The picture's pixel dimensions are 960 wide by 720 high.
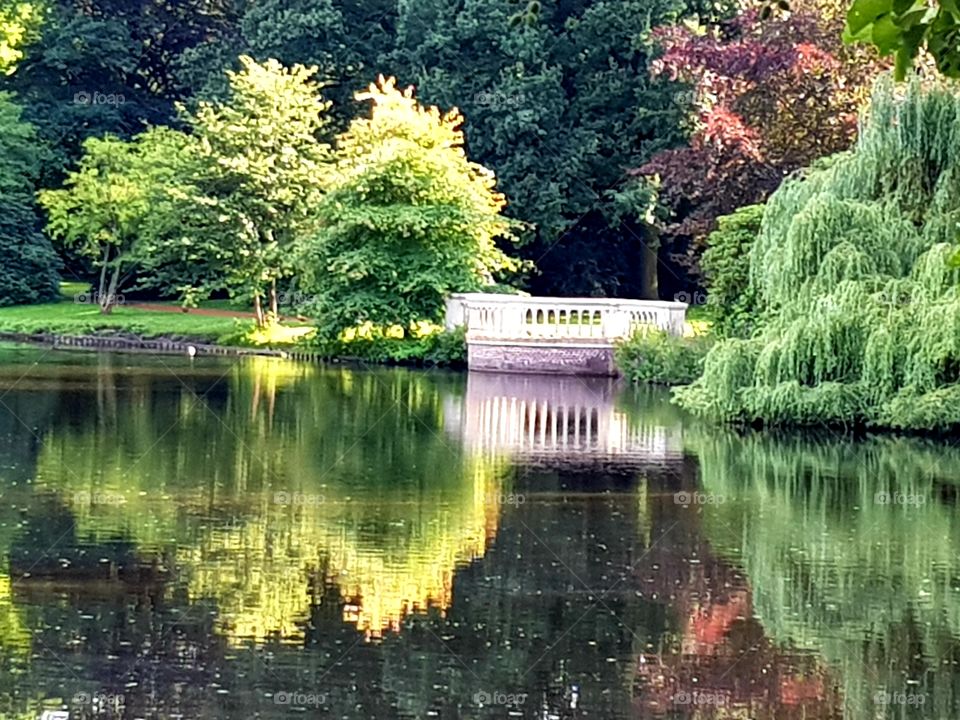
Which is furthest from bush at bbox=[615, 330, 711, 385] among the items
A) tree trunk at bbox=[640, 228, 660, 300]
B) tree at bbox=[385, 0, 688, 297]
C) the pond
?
tree trunk at bbox=[640, 228, 660, 300]

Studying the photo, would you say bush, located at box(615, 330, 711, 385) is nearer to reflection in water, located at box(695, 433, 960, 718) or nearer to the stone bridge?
the stone bridge

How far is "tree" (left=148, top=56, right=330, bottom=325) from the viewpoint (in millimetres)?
34500

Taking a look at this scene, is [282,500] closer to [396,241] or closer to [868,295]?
[868,295]

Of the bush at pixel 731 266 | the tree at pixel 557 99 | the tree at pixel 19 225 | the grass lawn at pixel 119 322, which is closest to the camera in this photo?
the bush at pixel 731 266

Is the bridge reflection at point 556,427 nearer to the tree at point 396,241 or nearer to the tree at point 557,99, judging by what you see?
the tree at point 396,241

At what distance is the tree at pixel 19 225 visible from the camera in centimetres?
4041

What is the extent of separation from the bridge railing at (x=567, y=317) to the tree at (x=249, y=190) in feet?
17.4

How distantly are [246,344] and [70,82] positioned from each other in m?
13.1

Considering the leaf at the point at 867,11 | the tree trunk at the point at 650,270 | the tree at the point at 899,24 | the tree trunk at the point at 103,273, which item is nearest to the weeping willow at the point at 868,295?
the tree at the point at 899,24

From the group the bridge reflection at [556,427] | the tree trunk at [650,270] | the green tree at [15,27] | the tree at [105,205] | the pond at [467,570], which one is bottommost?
the pond at [467,570]

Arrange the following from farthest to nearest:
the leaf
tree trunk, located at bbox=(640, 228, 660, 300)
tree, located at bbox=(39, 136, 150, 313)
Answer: tree trunk, located at bbox=(640, 228, 660, 300) < tree, located at bbox=(39, 136, 150, 313) < the leaf

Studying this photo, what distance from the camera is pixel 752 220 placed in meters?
26.1

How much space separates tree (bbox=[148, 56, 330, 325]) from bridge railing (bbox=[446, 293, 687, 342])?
5.32m

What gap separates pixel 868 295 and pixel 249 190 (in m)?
17.1
